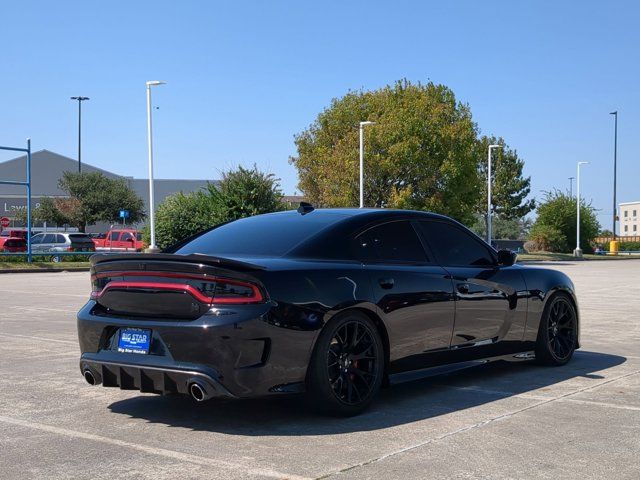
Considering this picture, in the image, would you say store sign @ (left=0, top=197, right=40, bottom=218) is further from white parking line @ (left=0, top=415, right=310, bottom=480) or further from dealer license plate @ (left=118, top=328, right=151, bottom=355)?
dealer license plate @ (left=118, top=328, right=151, bottom=355)

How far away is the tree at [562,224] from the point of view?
65312mm

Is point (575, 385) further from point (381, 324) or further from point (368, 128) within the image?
point (368, 128)

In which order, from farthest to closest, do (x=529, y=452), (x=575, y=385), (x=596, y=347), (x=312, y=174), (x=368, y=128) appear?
(x=312, y=174) < (x=368, y=128) < (x=596, y=347) < (x=575, y=385) < (x=529, y=452)

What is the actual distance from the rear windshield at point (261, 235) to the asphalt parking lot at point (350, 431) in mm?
1195

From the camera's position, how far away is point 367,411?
20.1 ft

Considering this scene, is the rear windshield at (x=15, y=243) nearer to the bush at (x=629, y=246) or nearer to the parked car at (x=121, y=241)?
the parked car at (x=121, y=241)

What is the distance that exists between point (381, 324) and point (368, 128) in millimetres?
40112

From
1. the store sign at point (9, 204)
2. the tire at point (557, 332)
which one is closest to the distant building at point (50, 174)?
the store sign at point (9, 204)

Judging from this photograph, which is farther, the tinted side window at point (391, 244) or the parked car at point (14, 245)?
the parked car at point (14, 245)

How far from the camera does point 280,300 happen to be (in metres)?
5.47

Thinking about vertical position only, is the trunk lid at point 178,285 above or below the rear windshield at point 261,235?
below

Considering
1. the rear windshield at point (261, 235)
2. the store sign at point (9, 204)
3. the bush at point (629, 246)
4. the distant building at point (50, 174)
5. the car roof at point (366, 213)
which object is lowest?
the bush at point (629, 246)

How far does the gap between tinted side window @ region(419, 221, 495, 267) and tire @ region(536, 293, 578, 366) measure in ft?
3.09

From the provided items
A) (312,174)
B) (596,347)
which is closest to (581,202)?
(312,174)
